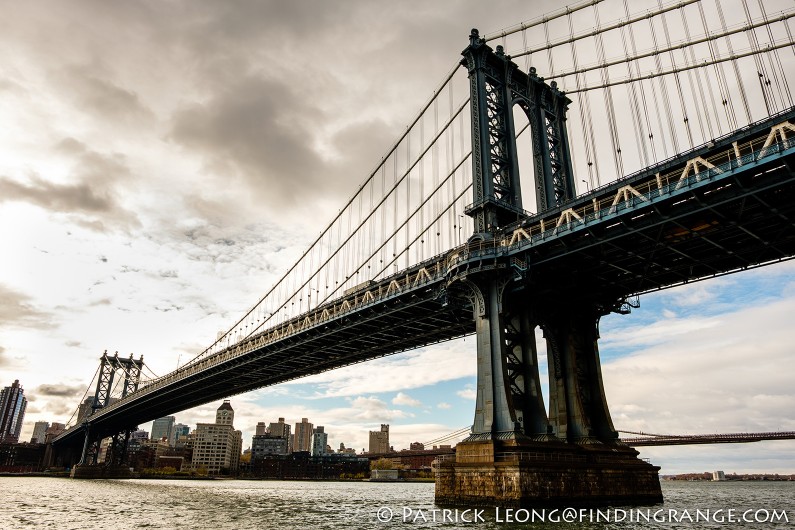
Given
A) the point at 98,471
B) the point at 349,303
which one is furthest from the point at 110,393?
the point at 349,303

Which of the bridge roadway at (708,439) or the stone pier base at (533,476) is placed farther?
the bridge roadway at (708,439)

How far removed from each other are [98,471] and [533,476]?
133 m

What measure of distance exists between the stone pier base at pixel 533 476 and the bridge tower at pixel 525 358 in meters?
0.07

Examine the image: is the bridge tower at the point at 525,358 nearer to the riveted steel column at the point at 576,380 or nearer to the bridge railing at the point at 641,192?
the riveted steel column at the point at 576,380

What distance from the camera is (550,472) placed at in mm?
34156

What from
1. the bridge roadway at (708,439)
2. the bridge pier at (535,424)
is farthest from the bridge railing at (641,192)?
the bridge roadway at (708,439)

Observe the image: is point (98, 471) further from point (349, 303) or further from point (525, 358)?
point (525, 358)

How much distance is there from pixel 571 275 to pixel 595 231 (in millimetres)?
7938

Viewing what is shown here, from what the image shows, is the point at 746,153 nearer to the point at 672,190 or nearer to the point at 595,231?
the point at 672,190

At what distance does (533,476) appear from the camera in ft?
109

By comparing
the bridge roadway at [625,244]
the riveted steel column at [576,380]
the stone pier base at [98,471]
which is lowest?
the stone pier base at [98,471]

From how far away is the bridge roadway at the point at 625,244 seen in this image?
2934 cm

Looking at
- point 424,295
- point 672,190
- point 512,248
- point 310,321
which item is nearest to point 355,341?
point 310,321

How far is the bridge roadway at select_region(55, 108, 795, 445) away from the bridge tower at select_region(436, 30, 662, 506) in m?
0.92
